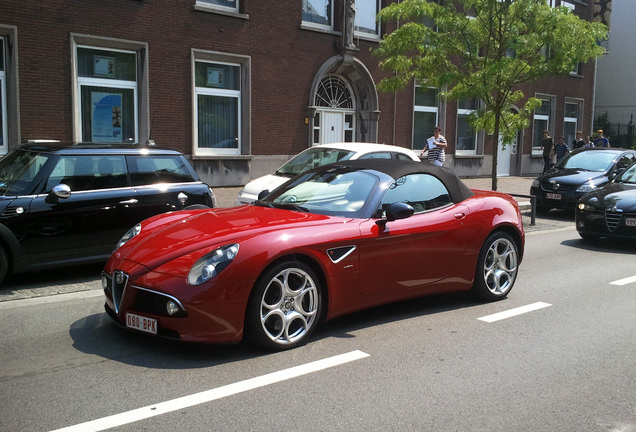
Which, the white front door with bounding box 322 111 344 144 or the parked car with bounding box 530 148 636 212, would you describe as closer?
the parked car with bounding box 530 148 636 212

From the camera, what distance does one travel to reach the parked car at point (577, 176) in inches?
583

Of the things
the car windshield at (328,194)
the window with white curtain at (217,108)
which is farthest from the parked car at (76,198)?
the window with white curtain at (217,108)

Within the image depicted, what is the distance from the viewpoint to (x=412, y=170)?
6152 millimetres

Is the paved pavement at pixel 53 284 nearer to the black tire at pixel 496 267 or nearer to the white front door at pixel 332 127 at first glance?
the black tire at pixel 496 267

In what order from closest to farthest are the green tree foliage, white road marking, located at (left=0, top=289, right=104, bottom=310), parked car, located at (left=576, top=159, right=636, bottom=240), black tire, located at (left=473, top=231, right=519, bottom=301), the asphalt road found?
the asphalt road → white road marking, located at (left=0, top=289, right=104, bottom=310) → black tire, located at (left=473, top=231, right=519, bottom=301) → parked car, located at (left=576, top=159, right=636, bottom=240) → the green tree foliage

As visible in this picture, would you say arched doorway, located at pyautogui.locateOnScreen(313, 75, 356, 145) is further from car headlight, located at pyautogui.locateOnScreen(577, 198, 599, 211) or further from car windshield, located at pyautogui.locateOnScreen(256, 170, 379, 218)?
car windshield, located at pyautogui.locateOnScreen(256, 170, 379, 218)

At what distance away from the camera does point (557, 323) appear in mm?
5977

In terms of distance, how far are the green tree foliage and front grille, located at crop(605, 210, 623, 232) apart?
4363 mm

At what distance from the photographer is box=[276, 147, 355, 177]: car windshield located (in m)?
11.8

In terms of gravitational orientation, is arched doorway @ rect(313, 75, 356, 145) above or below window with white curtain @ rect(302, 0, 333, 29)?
below

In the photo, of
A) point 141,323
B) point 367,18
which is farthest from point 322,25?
point 141,323

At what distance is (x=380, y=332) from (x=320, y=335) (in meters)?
0.52

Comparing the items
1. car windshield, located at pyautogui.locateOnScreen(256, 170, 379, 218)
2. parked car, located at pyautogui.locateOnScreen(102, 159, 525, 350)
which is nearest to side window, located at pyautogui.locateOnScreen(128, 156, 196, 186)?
parked car, located at pyautogui.locateOnScreen(102, 159, 525, 350)

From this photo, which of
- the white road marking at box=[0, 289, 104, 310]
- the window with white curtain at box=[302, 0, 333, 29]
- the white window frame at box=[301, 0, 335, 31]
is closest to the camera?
the white road marking at box=[0, 289, 104, 310]
